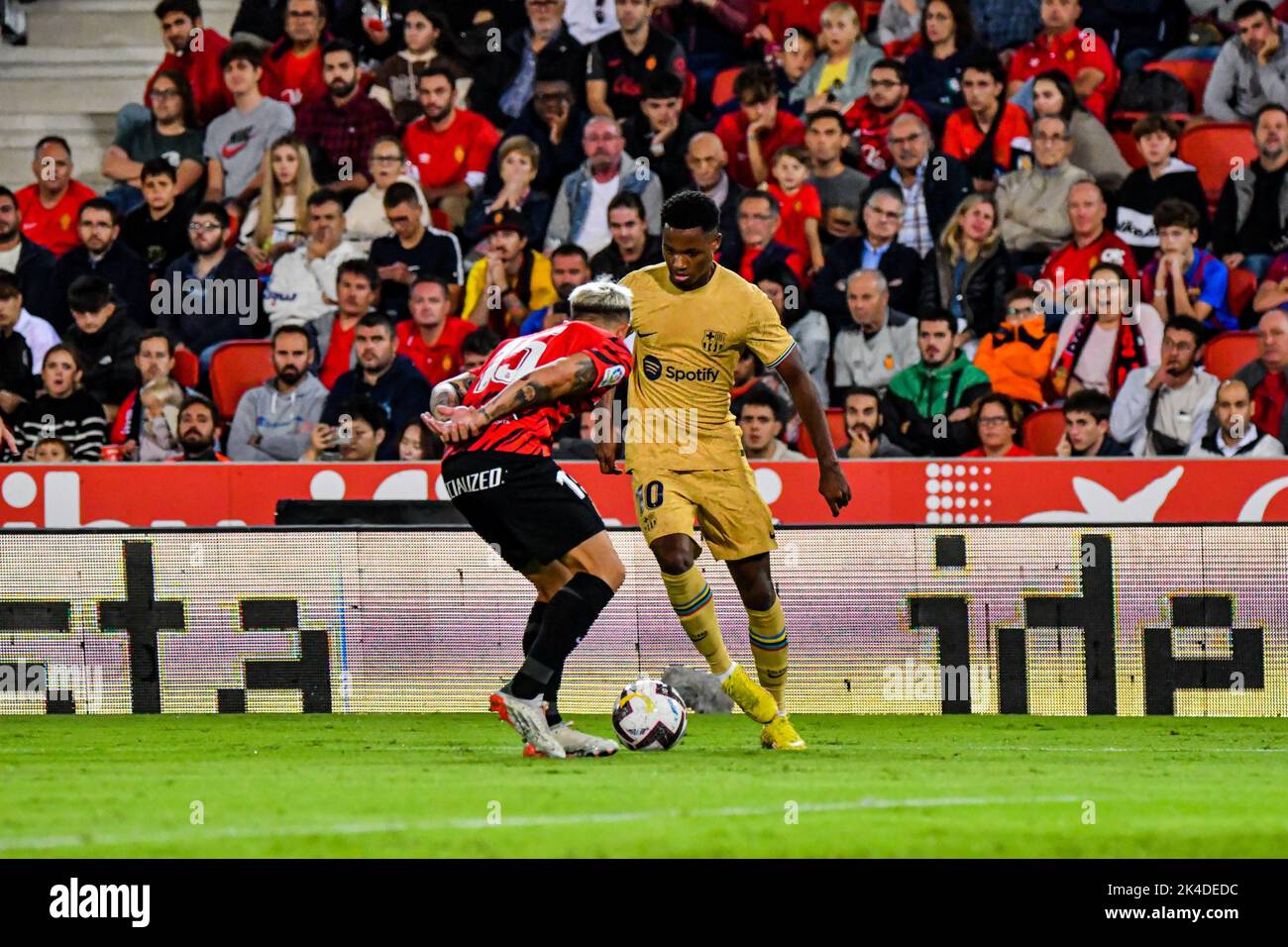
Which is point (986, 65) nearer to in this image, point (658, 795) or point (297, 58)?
point (297, 58)

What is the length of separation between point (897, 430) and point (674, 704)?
5431 mm

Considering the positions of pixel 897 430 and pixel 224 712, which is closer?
pixel 224 712

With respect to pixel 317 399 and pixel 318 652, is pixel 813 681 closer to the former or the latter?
pixel 318 652

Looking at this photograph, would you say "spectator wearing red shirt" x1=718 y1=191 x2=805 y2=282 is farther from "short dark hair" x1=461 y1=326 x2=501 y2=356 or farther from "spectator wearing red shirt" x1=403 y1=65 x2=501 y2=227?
"spectator wearing red shirt" x1=403 y1=65 x2=501 y2=227

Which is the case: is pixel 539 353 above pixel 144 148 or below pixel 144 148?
below

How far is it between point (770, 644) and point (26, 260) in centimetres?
981

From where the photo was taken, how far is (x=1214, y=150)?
1510cm

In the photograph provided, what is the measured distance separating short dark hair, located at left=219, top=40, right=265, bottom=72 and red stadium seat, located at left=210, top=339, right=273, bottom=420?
2902 millimetres

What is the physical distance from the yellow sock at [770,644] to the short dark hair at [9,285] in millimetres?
9049

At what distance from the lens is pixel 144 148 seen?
58.1 ft

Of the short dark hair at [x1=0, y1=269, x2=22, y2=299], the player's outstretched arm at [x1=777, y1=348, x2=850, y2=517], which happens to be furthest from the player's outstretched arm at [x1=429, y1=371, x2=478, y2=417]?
the short dark hair at [x1=0, y1=269, x2=22, y2=299]


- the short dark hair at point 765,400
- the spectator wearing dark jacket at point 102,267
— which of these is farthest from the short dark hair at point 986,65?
the spectator wearing dark jacket at point 102,267
